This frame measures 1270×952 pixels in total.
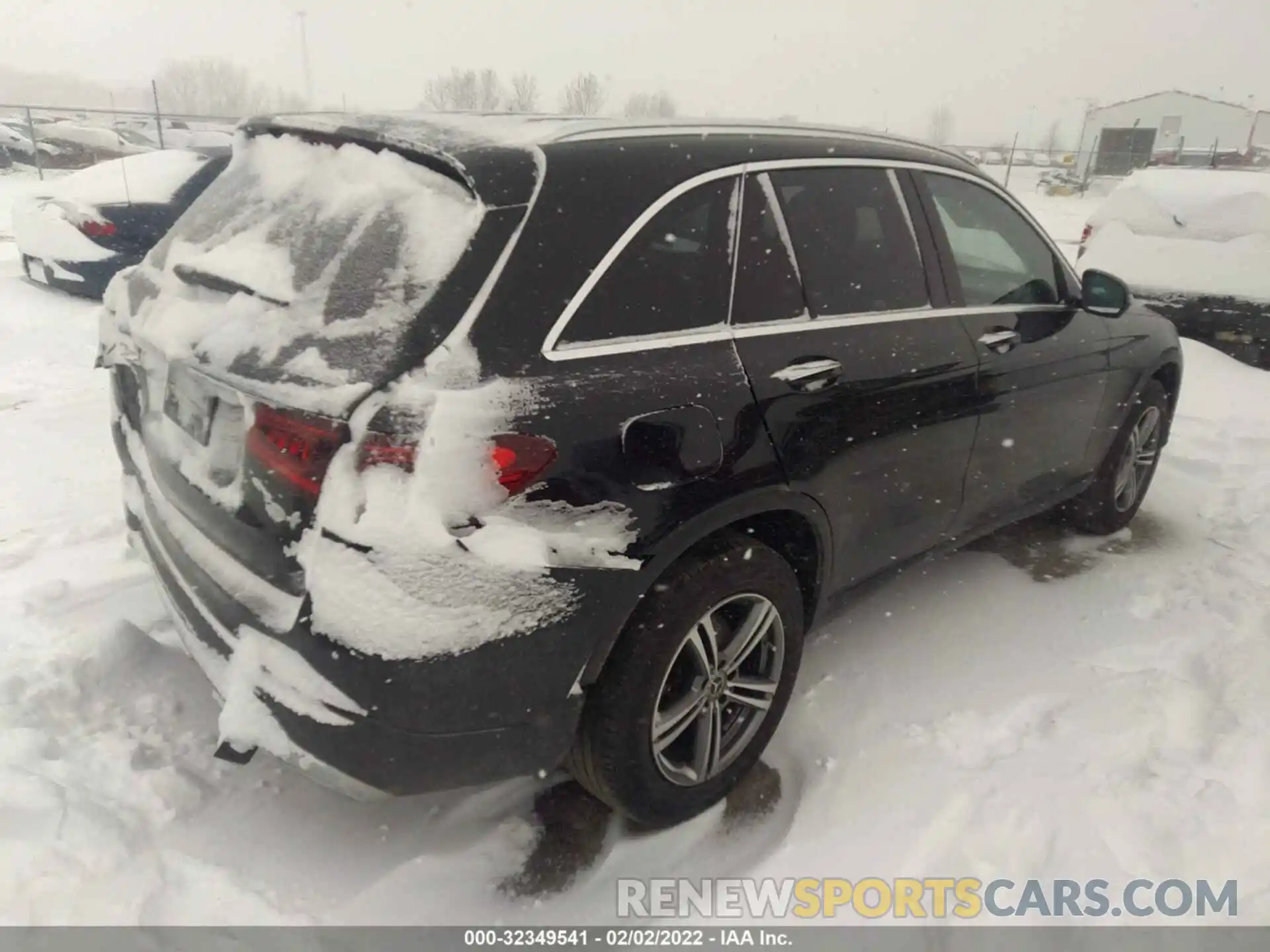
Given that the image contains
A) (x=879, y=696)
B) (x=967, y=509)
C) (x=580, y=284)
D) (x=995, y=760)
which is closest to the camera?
(x=580, y=284)

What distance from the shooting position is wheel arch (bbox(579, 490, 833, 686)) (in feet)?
6.78

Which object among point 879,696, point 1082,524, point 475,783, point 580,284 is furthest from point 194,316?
point 1082,524

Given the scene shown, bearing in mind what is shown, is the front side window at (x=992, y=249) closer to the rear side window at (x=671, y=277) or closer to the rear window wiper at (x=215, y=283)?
the rear side window at (x=671, y=277)

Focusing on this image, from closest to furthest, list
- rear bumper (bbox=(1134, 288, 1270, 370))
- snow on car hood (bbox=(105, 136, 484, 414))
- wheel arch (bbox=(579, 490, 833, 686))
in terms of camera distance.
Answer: snow on car hood (bbox=(105, 136, 484, 414)) → wheel arch (bbox=(579, 490, 833, 686)) → rear bumper (bbox=(1134, 288, 1270, 370))

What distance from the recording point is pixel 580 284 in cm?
200

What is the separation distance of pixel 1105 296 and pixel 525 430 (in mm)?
2939

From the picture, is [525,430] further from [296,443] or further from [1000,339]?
[1000,339]

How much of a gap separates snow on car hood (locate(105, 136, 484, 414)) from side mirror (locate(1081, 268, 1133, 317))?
2860 mm

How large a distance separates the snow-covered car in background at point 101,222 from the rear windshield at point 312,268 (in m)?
6.08

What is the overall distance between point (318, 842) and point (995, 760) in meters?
2.00

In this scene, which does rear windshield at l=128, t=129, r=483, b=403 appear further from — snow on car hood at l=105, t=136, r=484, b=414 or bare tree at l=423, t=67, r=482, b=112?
bare tree at l=423, t=67, r=482, b=112

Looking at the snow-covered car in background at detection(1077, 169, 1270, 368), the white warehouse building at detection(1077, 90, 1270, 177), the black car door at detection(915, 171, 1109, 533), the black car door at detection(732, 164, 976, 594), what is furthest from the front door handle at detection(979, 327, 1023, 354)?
the white warehouse building at detection(1077, 90, 1270, 177)

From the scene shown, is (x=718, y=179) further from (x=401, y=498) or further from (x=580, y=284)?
(x=401, y=498)

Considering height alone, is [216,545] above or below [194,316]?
below
